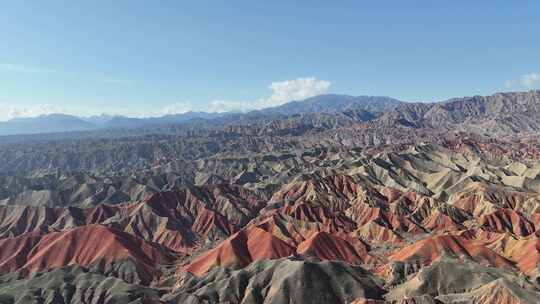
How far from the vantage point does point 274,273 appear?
400 ft

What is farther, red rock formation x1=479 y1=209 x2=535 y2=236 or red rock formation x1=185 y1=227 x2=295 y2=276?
red rock formation x1=479 y1=209 x2=535 y2=236

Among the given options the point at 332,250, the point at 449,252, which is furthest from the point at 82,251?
the point at 449,252

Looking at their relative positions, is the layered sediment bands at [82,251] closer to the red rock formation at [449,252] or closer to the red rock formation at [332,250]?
the red rock formation at [332,250]

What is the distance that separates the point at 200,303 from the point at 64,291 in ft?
104

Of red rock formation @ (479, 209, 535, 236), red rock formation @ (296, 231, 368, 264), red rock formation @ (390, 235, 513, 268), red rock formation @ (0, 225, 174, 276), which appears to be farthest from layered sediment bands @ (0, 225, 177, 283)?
red rock formation @ (479, 209, 535, 236)

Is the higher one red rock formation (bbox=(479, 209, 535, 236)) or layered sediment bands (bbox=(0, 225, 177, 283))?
layered sediment bands (bbox=(0, 225, 177, 283))

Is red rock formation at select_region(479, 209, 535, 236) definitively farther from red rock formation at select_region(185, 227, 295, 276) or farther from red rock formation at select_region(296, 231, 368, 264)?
red rock formation at select_region(185, 227, 295, 276)

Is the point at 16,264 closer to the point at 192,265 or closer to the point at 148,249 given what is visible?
the point at 148,249

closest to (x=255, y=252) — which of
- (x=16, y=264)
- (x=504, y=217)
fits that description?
(x=16, y=264)

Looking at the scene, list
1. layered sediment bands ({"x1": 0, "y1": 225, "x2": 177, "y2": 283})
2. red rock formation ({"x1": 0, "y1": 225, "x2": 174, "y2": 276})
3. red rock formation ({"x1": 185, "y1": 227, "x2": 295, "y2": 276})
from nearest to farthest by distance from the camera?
red rock formation ({"x1": 185, "y1": 227, "x2": 295, "y2": 276}) → layered sediment bands ({"x1": 0, "y1": 225, "x2": 177, "y2": 283}) → red rock formation ({"x1": 0, "y1": 225, "x2": 174, "y2": 276})

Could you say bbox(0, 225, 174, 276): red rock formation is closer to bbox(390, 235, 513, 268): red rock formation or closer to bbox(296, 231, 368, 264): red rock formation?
bbox(296, 231, 368, 264): red rock formation

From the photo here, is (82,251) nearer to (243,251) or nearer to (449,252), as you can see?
(243,251)

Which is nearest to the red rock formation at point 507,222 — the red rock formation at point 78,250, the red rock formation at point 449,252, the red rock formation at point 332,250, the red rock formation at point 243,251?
the red rock formation at point 449,252

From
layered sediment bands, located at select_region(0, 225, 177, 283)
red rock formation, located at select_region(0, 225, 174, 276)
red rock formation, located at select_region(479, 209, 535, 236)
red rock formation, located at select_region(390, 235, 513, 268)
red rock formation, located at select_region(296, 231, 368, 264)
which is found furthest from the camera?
red rock formation, located at select_region(479, 209, 535, 236)
